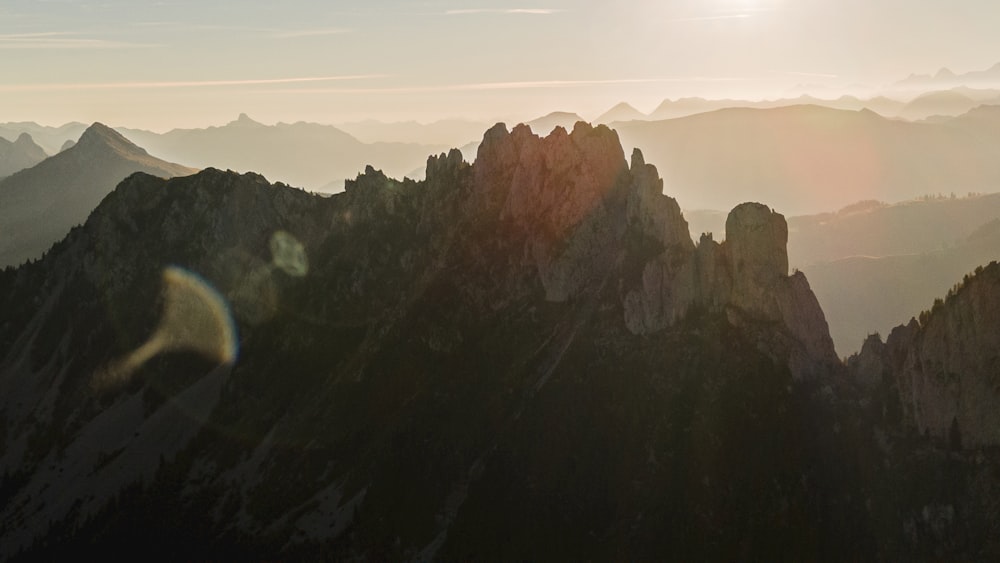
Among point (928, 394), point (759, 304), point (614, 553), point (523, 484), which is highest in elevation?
point (759, 304)

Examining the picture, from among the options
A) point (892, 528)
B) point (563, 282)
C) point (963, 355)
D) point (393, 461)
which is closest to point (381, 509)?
point (393, 461)

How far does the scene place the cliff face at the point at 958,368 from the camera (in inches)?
5212

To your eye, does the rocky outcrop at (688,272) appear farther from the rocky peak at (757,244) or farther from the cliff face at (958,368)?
the cliff face at (958,368)

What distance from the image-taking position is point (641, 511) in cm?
15375

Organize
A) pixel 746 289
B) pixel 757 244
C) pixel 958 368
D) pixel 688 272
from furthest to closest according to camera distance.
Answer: pixel 688 272
pixel 757 244
pixel 746 289
pixel 958 368

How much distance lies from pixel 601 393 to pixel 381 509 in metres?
51.6

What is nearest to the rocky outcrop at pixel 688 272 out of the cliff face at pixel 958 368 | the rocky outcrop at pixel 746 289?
the rocky outcrop at pixel 746 289

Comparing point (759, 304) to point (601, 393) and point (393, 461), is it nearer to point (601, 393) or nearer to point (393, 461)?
point (601, 393)

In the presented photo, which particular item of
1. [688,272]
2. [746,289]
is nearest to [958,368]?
[746,289]

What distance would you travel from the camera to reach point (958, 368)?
137 metres

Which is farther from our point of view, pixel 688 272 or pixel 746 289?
pixel 688 272

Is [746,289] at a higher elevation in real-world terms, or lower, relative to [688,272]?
lower

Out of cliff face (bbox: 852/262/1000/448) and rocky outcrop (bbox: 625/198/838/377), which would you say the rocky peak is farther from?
cliff face (bbox: 852/262/1000/448)

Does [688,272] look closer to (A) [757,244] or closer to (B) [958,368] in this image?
(A) [757,244]
